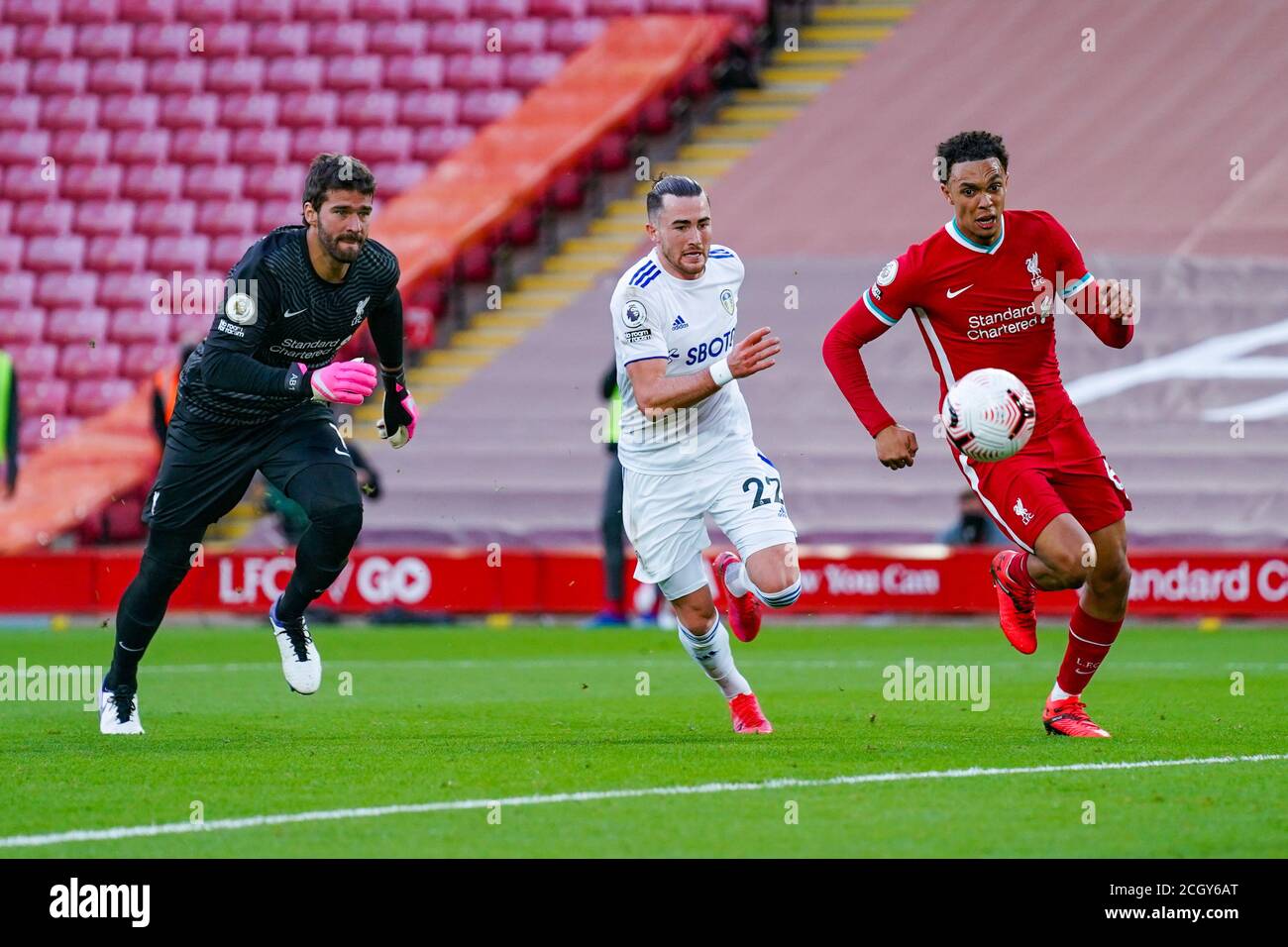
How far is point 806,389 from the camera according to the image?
1925 centimetres

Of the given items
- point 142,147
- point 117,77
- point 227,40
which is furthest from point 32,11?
point 142,147

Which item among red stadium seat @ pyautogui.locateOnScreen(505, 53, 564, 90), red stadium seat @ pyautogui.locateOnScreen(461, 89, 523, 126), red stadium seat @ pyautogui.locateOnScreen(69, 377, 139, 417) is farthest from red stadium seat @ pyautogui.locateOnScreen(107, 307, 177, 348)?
red stadium seat @ pyautogui.locateOnScreen(505, 53, 564, 90)

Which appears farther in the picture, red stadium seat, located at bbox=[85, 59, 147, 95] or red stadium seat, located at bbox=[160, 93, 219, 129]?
red stadium seat, located at bbox=[85, 59, 147, 95]

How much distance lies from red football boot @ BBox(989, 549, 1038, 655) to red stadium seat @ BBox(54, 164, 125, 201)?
16673 mm

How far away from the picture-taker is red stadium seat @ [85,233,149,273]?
2241 centimetres

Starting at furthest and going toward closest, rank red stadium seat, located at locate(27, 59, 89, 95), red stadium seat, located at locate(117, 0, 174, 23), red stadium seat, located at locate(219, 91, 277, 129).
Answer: red stadium seat, located at locate(117, 0, 174, 23), red stadium seat, located at locate(27, 59, 89, 95), red stadium seat, located at locate(219, 91, 277, 129)

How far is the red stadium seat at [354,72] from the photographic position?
23094mm

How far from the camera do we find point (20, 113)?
23828mm

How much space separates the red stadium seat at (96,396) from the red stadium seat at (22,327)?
989 mm

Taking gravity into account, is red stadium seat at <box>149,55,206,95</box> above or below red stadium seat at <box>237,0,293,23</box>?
below

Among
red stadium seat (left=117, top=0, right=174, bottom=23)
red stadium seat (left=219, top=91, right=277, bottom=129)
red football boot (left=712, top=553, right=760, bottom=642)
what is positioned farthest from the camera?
red stadium seat (left=117, top=0, right=174, bottom=23)

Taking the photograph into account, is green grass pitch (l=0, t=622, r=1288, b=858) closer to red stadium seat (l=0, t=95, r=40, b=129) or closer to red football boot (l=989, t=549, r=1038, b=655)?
red football boot (l=989, t=549, r=1038, b=655)

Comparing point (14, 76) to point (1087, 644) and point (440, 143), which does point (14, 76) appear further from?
point (1087, 644)
